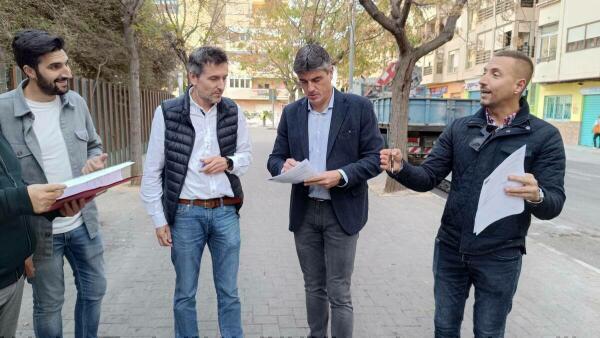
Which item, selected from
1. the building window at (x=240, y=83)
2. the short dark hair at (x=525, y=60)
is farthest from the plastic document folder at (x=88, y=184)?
the building window at (x=240, y=83)

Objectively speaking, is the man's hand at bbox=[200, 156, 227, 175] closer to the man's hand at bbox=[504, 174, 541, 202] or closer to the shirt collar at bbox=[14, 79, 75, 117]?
the shirt collar at bbox=[14, 79, 75, 117]

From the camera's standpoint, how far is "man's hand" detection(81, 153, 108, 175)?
266 centimetres

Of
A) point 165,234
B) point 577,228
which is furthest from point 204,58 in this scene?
point 577,228

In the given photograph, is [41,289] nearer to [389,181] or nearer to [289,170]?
[289,170]

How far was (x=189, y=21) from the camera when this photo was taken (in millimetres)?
16672

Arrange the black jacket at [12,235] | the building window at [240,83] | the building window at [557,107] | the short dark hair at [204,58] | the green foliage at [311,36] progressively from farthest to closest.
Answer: the building window at [240,83]
the building window at [557,107]
the green foliage at [311,36]
the short dark hair at [204,58]
the black jacket at [12,235]

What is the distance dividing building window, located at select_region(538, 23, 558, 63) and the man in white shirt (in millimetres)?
28636

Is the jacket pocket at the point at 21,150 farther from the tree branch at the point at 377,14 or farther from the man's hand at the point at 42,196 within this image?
the tree branch at the point at 377,14

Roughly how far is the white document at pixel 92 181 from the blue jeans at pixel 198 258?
2.01 feet

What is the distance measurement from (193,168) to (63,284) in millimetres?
1064

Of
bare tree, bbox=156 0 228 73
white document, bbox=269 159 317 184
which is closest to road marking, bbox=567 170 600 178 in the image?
bare tree, bbox=156 0 228 73

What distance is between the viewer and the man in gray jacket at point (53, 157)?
8.20ft

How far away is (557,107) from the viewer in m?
27.1

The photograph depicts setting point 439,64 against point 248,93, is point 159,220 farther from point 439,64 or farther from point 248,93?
point 248,93
